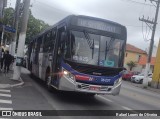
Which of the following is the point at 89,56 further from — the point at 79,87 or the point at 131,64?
the point at 131,64

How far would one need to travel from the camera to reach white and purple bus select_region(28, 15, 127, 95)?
42.4 ft

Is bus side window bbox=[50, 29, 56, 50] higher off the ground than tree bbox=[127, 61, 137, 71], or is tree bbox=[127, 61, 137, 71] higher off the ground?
bus side window bbox=[50, 29, 56, 50]

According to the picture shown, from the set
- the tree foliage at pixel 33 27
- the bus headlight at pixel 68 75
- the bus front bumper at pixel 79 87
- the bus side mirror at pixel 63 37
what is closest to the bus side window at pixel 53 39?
the bus side mirror at pixel 63 37

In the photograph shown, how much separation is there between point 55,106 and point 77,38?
8.86ft

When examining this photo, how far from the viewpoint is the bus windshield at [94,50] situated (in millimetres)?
13062

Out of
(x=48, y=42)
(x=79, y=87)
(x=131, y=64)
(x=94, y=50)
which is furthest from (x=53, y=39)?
(x=131, y=64)

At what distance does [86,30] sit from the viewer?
1341cm

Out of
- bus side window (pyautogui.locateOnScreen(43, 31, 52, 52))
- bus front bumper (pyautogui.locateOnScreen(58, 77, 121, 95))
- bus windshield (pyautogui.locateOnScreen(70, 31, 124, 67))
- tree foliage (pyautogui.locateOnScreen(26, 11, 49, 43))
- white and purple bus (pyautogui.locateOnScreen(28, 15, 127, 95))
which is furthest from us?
tree foliage (pyautogui.locateOnScreen(26, 11, 49, 43))

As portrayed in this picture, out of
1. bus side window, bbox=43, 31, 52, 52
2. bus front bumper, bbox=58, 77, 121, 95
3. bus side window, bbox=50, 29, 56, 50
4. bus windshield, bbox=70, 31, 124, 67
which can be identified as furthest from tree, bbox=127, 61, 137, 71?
bus front bumper, bbox=58, 77, 121, 95

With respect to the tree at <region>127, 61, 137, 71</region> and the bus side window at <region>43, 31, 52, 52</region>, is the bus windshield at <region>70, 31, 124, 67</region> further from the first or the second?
the tree at <region>127, 61, 137, 71</region>

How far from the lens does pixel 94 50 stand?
43.4 ft

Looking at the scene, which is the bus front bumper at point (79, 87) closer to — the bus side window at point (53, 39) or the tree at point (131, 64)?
the bus side window at point (53, 39)

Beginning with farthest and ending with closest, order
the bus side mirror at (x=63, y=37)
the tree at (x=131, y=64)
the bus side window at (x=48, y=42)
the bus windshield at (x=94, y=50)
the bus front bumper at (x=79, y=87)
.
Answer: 1. the tree at (x=131, y=64)
2. the bus side window at (x=48, y=42)
3. the bus side mirror at (x=63, y=37)
4. the bus windshield at (x=94, y=50)
5. the bus front bumper at (x=79, y=87)

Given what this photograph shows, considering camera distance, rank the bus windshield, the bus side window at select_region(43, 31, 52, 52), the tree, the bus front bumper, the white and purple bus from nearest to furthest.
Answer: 1. the bus front bumper
2. the white and purple bus
3. the bus windshield
4. the bus side window at select_region(43, 31, 52, 52)
5. the tree
